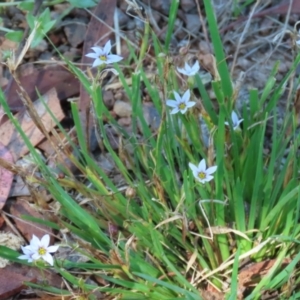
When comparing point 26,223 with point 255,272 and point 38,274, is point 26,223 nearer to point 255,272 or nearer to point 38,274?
point 38,274

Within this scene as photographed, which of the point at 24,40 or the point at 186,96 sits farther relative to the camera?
the point at 24,40

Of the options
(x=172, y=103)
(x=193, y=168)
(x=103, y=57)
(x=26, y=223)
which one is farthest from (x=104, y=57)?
(x=26, y=223)

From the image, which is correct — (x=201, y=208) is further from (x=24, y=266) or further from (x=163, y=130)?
(x=24, y=266)

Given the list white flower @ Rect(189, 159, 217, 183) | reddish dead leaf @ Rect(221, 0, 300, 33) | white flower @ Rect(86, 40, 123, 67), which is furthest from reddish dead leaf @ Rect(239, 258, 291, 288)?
reddish dead leaf @ Rect(221, 0, 300, 33)

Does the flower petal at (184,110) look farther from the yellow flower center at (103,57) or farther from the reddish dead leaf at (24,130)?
the reddish dead leaf at (24,130)

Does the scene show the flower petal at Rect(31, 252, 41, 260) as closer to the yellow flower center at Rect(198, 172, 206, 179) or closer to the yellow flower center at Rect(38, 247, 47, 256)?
the yellow flower center at Rect(38, 247, 47, 256)

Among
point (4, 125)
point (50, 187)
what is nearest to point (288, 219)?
point (50, 187)
